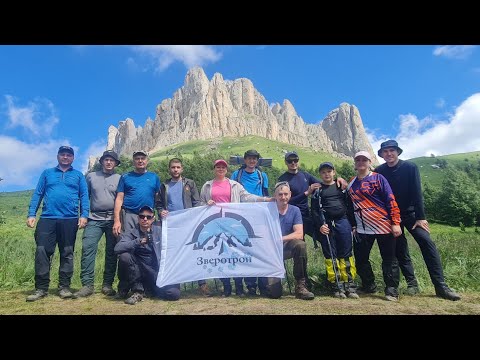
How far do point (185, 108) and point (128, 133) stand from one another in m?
45.4

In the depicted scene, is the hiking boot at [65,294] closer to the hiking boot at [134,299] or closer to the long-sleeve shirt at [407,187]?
the hiking boot at [134,299]

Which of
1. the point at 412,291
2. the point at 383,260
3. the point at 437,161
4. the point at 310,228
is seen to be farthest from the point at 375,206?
the point at 437,161

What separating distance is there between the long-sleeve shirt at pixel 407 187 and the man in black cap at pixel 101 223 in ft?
16.0

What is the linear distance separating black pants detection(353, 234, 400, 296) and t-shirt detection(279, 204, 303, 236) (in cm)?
104

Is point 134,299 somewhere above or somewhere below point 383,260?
below

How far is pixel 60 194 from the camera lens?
223 inches

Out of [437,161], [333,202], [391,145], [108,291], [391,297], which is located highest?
[437,161]

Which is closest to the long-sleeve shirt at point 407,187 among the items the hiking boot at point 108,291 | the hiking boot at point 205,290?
the hiking boot at point 205,290

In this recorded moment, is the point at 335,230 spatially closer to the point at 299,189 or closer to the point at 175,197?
the point at 299,189

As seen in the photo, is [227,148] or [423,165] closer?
[423,165]

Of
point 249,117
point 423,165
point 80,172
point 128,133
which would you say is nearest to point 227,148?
point 249,117

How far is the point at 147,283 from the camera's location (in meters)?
5.48

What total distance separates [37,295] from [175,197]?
2.66m
